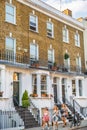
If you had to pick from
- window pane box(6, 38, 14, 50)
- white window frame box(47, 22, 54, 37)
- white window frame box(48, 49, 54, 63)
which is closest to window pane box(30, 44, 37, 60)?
white window frame box(48, 49, 54, 63)

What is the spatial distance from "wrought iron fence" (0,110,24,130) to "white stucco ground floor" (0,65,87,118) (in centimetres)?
136

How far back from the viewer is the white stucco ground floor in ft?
70.0

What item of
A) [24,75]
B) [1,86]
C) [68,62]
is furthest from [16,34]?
[68,62]

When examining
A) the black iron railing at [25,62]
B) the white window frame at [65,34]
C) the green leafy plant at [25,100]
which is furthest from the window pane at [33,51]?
the white window frame at [65,34]

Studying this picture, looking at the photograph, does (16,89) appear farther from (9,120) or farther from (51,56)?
(51,56)

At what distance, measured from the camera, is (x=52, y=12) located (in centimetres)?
2919

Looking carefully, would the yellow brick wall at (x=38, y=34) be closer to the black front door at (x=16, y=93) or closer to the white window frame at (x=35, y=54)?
the white window frame at (x=35, y=54)

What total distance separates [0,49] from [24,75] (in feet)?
10.9

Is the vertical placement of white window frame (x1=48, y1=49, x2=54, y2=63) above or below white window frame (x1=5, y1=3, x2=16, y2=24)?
below

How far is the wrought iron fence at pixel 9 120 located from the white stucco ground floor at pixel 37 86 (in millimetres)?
1363

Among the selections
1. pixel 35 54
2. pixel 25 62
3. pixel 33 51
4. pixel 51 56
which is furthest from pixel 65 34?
pixel 25 62

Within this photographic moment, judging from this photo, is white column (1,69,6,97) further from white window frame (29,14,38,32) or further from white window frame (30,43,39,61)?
white window frame (29,14,38,32)

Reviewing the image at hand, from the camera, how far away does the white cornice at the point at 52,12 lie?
86.8ft

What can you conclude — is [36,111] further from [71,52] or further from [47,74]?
[71,52]
